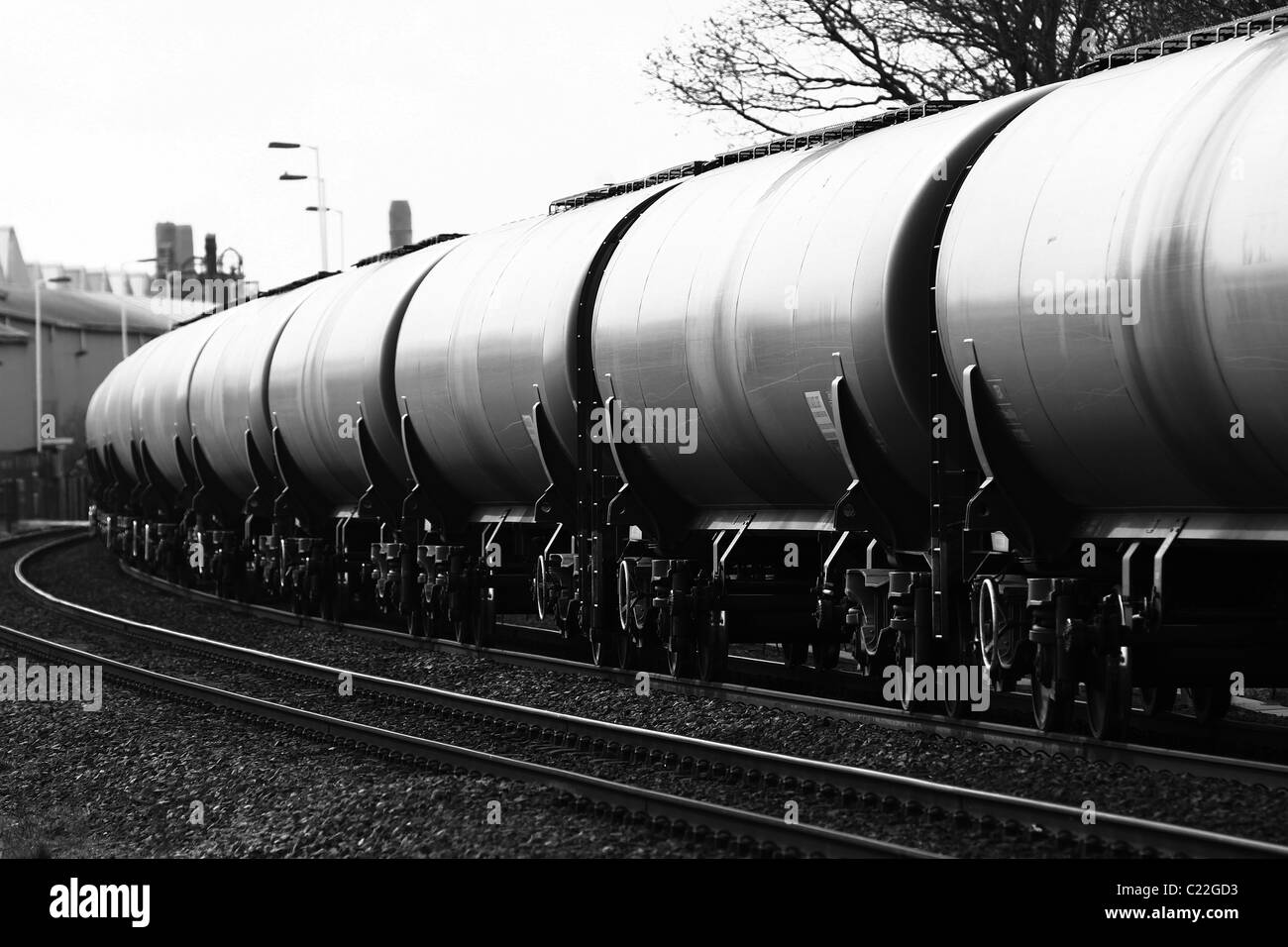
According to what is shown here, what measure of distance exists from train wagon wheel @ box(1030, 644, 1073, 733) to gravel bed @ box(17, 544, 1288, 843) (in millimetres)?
400

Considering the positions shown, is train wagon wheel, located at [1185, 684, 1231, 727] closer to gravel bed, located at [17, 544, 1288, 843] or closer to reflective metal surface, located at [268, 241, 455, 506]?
gravel bed, located at [17, 544, 1288, 843]

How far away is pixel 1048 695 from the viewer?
34.7 ft

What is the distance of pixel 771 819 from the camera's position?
830 cm

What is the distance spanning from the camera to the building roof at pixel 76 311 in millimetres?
78250

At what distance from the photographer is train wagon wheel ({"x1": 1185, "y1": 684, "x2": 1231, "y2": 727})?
437 inches

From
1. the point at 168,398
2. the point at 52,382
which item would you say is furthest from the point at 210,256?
the point at 168,398

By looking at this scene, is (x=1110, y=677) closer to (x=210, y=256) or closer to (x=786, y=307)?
(x=786, y=307)

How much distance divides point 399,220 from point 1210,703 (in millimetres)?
74072

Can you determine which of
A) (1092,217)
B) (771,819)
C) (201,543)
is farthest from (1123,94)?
(201,543)

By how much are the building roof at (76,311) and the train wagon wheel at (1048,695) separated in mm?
69192

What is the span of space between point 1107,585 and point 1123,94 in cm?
283

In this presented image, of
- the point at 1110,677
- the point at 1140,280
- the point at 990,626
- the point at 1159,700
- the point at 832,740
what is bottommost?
the point at 832,740

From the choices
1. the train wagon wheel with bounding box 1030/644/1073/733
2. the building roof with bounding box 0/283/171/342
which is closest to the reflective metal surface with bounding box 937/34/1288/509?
the train wagon wheel with bounding box 1030/644/1073/733

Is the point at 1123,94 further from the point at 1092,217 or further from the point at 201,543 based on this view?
the point at 201,543
